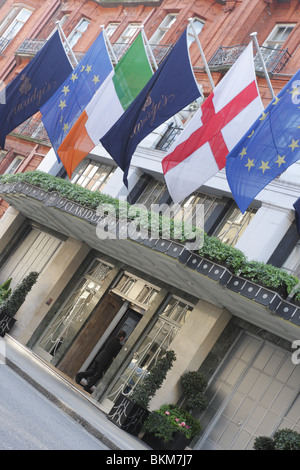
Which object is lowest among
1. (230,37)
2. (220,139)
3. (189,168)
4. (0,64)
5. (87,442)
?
(87,442)

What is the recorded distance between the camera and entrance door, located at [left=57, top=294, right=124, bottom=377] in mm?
20984

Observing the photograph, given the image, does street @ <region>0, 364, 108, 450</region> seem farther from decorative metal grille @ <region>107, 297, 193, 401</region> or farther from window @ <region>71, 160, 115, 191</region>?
window @ <region>71, 160, 115, 191</region>

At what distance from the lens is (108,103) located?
17422 millimetres

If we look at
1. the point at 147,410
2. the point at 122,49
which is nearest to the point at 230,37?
the point at 122,49

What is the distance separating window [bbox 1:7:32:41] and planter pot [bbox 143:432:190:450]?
2674 centimetres

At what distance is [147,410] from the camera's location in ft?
50.4

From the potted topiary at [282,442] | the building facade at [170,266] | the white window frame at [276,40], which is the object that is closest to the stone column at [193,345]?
the building facade at [170,266]

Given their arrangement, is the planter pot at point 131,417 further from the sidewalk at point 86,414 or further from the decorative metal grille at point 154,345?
the decorative metal grille at point 154,345

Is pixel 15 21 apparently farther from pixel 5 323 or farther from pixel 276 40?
pixel 5 323

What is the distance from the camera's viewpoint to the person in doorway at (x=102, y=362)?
19.4 metres

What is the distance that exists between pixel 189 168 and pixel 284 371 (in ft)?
18.6

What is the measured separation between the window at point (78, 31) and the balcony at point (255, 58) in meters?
10.8

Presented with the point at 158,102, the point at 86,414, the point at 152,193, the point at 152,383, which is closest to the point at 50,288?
the point at 152,193

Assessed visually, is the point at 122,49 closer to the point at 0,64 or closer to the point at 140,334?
the point at 0,64
